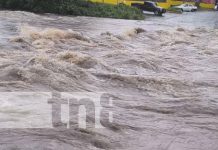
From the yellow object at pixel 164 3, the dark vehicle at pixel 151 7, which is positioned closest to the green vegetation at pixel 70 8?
the yellow object at pixel 164 3

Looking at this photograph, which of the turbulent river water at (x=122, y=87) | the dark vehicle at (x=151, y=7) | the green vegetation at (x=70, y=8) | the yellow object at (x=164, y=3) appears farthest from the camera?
the yellow object at (x=164, y=3)

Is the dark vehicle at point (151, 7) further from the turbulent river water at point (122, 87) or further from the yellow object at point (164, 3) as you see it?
the turbulent river water at point (122, 87)

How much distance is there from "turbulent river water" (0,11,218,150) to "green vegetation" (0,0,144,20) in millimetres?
15810

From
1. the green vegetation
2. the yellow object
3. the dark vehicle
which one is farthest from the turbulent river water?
the yellow object

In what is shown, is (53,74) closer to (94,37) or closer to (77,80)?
(77,80)

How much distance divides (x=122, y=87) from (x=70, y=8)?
24240mm

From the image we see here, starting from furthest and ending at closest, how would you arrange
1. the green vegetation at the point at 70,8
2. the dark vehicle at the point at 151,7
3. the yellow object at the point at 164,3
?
the yellow object at the point at 164,3 → the dark vehicle at the point at 151,7 → the green vegetation at the point at 70,8

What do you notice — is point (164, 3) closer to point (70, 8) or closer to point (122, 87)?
point (70, 8)

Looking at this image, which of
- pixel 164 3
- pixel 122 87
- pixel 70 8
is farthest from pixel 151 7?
pixel 122 87

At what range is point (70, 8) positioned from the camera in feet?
112

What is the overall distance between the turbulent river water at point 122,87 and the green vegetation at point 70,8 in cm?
1581

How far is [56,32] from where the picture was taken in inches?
733

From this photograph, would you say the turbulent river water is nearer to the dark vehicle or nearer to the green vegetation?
the green vegetation

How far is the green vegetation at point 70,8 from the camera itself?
33.3 meters
